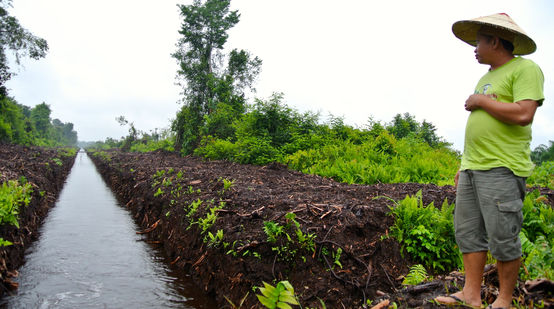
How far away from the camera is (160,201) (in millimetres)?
7988

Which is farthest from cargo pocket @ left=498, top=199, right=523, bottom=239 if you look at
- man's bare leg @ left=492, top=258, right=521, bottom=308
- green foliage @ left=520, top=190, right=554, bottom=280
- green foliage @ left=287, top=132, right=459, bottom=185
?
green foliage @ left=287, top=132, right=459, bottom=185

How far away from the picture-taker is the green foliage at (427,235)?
14.3 feet

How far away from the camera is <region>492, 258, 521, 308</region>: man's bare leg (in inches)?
99.2

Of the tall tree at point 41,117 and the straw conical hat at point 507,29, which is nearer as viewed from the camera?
the straw conical hat at point 507,29

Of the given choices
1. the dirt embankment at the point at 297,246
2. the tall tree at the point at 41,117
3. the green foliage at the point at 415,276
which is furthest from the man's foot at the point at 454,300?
the tall tree at the point at 41,117

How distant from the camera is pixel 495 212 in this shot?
8.18 feet

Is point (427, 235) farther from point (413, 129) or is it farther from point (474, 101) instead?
point (413, 129)

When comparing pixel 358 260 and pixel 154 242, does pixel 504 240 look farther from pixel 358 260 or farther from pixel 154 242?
pixel 154 242

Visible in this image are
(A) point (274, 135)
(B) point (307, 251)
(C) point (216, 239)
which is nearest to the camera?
(B) point (307, 251)

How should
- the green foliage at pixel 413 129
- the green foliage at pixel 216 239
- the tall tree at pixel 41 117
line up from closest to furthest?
the green foliage at pixel 216 239 → the green foliage at pixel 413 129 → the tall tree at pixel 41 117

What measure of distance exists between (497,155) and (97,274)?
5.38 m

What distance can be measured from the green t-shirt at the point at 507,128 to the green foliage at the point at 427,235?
6.34ft

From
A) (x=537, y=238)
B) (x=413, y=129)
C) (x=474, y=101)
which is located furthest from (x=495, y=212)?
(x=413, y=129)

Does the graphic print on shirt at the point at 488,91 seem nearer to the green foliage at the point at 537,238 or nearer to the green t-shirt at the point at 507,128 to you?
the green t-shirt at the point at 507,128
